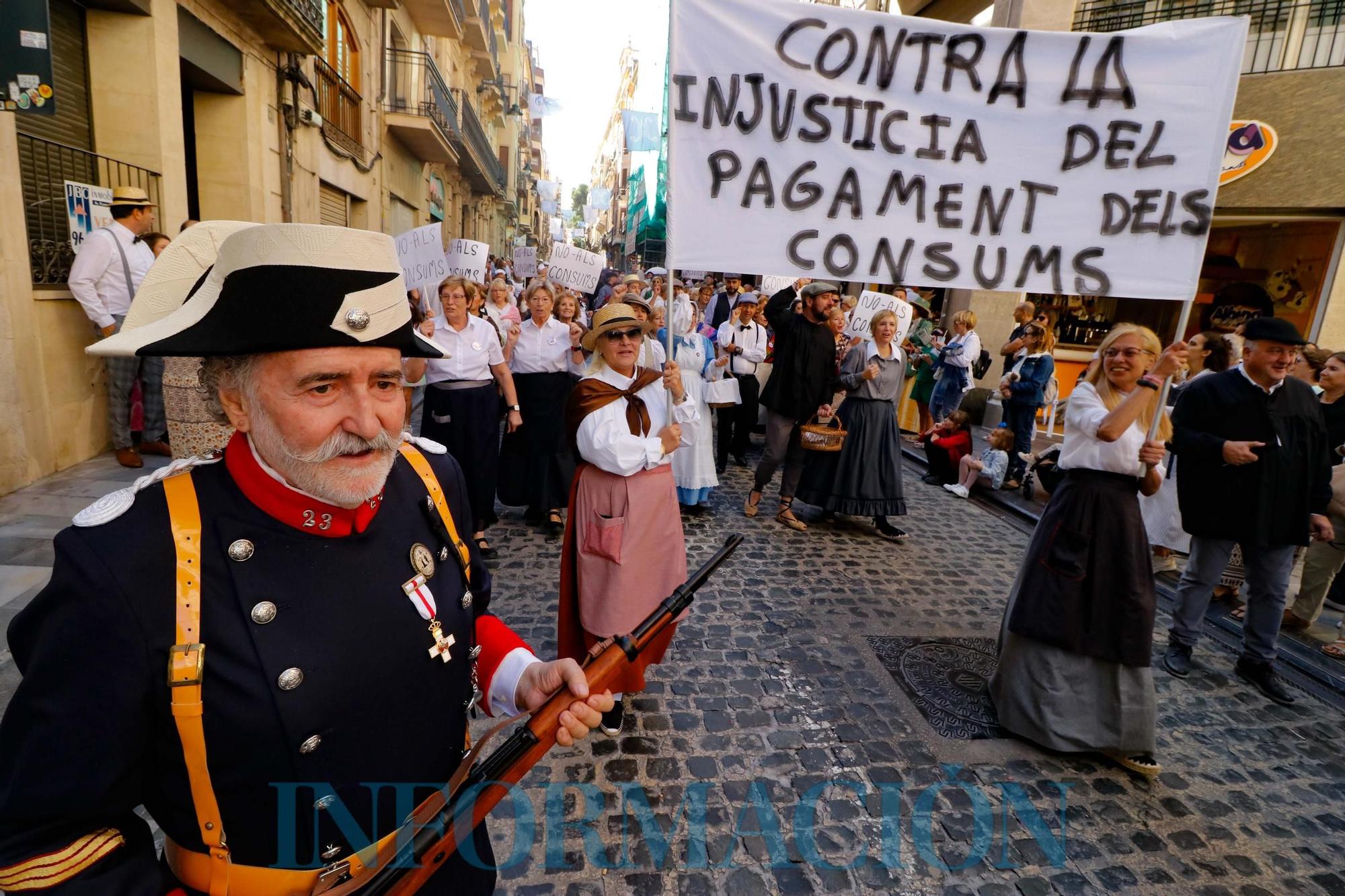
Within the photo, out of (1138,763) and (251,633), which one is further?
(1138,763)

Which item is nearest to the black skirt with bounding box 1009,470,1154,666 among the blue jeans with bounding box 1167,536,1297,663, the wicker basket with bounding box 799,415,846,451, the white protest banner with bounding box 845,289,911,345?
the blue jeans with bounding box 1167,536,1297,663

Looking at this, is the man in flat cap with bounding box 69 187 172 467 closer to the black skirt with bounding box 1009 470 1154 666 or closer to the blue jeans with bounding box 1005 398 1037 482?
the black skirt with bounding box 1009 470 1154 666

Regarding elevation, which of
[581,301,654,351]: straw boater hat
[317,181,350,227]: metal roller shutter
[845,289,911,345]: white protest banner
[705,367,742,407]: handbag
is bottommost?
[705,367,742,407]: handbag

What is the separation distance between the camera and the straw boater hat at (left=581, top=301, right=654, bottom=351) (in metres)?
3.40

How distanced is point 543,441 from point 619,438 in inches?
116

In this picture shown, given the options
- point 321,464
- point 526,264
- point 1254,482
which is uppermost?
point 526,264

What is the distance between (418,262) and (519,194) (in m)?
49.8

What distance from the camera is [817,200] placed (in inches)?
128

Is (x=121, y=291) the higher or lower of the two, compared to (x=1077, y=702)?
higher

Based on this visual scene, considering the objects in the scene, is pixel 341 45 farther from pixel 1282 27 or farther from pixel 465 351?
pixel 1282 27

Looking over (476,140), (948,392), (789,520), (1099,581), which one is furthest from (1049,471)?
(476,140)

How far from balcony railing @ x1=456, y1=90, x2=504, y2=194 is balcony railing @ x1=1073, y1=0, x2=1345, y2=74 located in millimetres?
17276

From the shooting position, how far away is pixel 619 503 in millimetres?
3262

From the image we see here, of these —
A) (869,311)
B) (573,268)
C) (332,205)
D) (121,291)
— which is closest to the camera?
(121,291)
